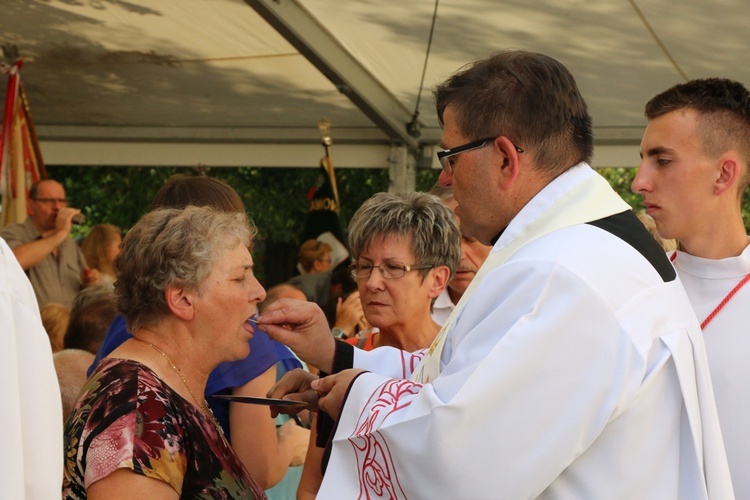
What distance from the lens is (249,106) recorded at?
9055mm

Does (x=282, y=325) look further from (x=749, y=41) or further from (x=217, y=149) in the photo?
(x=217, y=149)

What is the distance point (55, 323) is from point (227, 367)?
7.67 ft

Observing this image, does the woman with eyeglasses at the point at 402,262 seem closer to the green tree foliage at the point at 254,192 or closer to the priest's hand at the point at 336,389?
the priest's hand at the point at 336,389

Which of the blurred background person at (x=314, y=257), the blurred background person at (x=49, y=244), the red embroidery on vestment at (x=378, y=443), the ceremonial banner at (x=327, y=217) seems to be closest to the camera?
the red embroidery on vestment at (x=378, y=443)

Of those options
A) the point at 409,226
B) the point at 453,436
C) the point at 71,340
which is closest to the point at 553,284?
the point at 453,436

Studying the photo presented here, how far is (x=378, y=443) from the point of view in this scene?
7.48 ft

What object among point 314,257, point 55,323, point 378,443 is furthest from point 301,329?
point 314,257

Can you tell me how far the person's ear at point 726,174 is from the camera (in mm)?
2922

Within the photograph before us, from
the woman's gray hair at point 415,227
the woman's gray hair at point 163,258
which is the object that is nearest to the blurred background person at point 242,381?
the woman's gray hair at point 163,258

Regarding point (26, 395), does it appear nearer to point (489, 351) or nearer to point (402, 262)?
point (489, 351)

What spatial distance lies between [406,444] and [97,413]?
0.94 meters

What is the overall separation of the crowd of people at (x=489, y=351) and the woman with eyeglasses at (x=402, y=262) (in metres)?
0.47

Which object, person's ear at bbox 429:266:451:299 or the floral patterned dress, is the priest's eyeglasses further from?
the floral patterned dress

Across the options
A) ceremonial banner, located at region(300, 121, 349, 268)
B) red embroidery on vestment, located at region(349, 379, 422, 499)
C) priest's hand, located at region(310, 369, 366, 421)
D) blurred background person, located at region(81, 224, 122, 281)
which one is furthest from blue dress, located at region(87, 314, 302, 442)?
ceremonial banner, located at region(300, 121, 349, 268)
